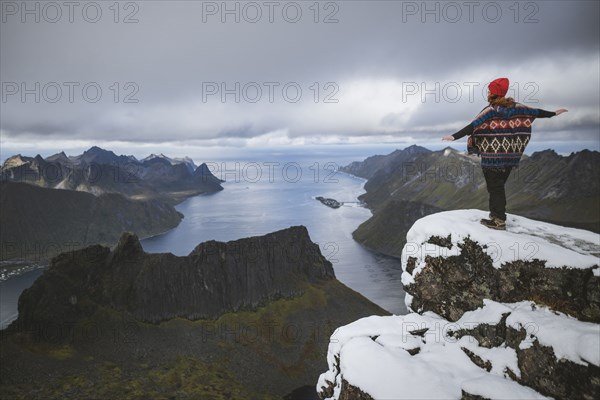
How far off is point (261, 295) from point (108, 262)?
147 feet

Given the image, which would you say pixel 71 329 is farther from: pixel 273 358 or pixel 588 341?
pixel 588 341

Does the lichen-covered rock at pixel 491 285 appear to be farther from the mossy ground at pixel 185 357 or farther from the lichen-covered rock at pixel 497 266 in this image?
the mossy ground at pixel 185 357

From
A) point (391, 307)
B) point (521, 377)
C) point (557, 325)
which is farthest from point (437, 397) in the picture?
point (391, 307)

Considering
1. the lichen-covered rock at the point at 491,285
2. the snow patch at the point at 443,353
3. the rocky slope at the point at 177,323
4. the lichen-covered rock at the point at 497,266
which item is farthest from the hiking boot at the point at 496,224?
the rocky slope at the point at 177,323

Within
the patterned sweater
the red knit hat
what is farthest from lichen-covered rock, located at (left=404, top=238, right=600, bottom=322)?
the red knit hat

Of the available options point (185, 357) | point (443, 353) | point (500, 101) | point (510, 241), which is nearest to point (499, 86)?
point (500, 101)

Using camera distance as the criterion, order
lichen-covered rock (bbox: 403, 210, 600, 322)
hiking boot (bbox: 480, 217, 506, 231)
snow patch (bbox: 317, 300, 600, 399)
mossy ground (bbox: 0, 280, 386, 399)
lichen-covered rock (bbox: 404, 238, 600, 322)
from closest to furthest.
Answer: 1. snow patch (bbox: 317, 300, 600, 399)
2. lichen-covered rock (bbox: 404, 238, 600, 322)
3. lichen-covered rock (bbox: 403, 210, 600, 322)
4. hiking boot (bbox: 480, 217, 506, 231)
5. mossy ground (bbox: 0, 280, 386, 399)

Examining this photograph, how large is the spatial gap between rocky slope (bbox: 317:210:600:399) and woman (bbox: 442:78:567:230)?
1.91m

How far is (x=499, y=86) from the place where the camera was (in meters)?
12.3

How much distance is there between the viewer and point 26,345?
249 ft

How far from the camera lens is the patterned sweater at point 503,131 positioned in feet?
39.9

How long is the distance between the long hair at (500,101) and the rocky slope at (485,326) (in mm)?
4534

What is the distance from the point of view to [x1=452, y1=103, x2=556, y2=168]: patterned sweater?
12164mm

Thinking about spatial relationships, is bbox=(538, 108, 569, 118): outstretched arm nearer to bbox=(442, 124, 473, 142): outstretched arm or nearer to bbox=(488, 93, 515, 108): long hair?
bbox=(488, 93, 515, 108): long hair
